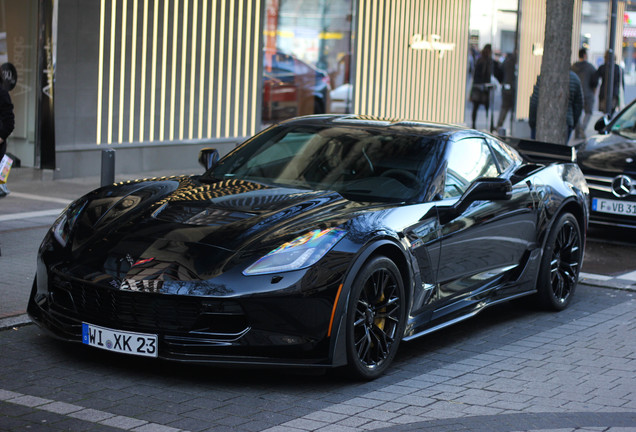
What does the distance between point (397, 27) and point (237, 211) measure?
14.9m

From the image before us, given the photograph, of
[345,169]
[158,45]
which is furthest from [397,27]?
[345,169]

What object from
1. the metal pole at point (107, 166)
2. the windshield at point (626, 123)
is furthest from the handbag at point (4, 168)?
the windshield at point (626, 123)

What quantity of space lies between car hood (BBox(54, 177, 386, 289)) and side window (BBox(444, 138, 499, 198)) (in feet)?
2.94

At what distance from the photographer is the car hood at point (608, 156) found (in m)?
11.0

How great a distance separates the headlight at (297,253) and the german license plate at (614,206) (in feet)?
20.2

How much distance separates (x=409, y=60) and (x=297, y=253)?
15777 mm

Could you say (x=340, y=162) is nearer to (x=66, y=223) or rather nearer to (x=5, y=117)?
(x=66, y=223)

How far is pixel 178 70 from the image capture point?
15.4 m

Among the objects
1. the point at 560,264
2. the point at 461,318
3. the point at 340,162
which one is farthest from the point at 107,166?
the point at 560,264

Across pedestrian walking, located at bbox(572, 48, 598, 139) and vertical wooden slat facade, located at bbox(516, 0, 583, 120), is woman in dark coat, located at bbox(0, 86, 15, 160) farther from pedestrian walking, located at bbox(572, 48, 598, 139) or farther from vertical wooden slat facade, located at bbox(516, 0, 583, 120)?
vertical wooden slat facade, located at bbox(516, 0, 583, 120)

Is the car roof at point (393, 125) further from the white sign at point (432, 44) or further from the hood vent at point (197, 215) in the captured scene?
the white sign at point (432, 44)

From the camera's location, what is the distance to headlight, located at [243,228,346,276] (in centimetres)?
524

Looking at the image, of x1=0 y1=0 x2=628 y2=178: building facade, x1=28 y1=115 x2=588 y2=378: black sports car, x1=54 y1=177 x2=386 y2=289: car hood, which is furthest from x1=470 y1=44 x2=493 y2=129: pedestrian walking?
x1=54 y1=177 x2=386 y2=289: car hood

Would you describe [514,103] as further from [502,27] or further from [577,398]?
[577,398]
